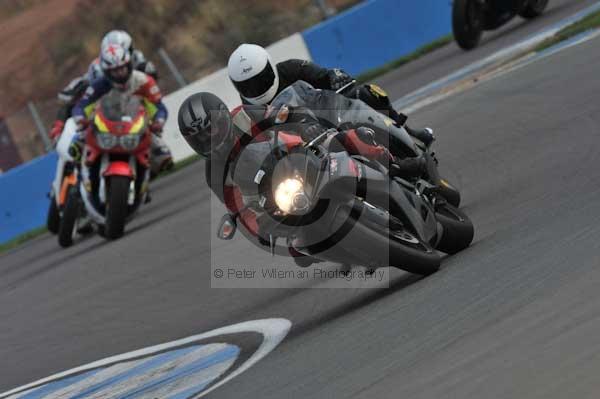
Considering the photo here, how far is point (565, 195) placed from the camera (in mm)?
8867

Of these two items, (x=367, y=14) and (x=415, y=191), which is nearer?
(x=415, y=191)

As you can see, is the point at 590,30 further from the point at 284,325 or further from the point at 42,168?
the point at 284,325

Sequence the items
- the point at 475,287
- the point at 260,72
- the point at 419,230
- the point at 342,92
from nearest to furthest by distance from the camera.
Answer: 1. the point at 475,287
2. the point at 419,230
3. the point at 260,72
4. the point at 342,92

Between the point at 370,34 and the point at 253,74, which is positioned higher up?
the point at 253,74

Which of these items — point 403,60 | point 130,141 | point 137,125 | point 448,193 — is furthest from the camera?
point 403,60

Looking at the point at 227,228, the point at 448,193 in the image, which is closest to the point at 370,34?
Result: the point at 448,193

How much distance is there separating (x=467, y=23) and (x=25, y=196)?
23.0 feet

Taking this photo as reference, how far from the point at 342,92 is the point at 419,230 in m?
1.84

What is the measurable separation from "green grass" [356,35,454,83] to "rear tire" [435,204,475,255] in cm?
1348

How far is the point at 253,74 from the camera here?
8.76 meters

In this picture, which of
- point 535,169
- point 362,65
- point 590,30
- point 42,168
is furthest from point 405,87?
point 535,169

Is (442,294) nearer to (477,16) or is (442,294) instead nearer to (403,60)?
(477,16)

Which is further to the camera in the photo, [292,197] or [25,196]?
[25,196]

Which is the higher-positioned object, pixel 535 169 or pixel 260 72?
pixel 260 72
